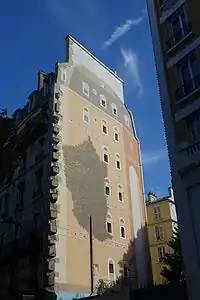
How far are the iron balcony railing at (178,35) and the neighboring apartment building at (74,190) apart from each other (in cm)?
1220

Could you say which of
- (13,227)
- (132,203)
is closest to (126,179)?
(132,203)

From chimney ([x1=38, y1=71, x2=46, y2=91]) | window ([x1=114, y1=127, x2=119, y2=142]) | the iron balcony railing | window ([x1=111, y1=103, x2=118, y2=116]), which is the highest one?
chimney ([x1=38, y1=71, x2=46, y2=91])

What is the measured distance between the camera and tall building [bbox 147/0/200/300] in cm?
1401

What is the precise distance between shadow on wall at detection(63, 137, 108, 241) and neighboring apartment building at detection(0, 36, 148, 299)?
84mm

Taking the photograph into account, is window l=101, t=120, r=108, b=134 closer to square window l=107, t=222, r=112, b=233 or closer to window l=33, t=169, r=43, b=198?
window l=33, t=169, r=43, b=198

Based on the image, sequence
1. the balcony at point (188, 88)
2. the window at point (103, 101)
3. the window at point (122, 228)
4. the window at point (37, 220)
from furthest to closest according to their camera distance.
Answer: the window at point (103, 101) < the window at point (122, 228) < the window at point (37, 220) < the balcony at point (188, 88)

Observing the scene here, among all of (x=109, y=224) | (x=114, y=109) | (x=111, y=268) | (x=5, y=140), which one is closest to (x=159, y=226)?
(x=114, y=109)

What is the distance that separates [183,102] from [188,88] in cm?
65

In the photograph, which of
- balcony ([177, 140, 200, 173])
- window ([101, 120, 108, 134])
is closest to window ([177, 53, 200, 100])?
balcony ([177, 140, 200, 173])

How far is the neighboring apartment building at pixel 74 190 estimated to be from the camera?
1028 inches

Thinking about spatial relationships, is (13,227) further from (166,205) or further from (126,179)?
(166,205)

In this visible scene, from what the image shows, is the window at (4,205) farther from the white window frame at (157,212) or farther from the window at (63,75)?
the white window frame at (157,212)

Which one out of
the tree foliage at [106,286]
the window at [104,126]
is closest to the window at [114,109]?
the window at [104,126]

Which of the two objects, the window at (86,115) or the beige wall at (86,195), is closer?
the beige wall at (86,195)
